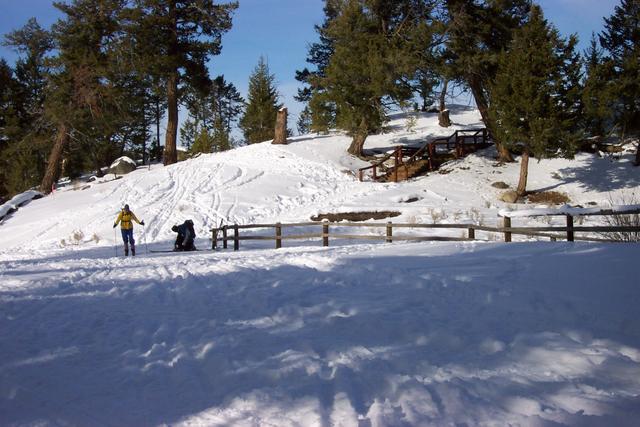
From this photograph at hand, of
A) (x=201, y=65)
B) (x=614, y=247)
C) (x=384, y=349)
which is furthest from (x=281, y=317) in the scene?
(x=201, y=65)

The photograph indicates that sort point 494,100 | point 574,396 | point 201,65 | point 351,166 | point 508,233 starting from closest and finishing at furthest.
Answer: point 574,396, point 508,233, point 494,100, point 351,166, point 201,65

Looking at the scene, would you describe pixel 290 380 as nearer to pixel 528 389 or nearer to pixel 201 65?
pixel 528 389

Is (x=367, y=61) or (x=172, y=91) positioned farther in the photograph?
(x=172, y=91)

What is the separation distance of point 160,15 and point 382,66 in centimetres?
1561

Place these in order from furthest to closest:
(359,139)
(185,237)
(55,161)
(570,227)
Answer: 1. (55,161)
2. (359,139)
3. (185,237)
4. (570,227)

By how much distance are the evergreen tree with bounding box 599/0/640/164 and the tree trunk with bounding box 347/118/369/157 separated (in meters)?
13.3

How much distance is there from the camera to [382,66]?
26750 mm

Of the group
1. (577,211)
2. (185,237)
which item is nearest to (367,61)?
(185,237)

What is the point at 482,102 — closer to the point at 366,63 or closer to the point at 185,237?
the point at 366,63

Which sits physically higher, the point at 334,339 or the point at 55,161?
the point at 55,161

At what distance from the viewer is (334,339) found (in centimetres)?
503

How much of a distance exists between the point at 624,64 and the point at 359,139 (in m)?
14.9

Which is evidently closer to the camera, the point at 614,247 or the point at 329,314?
the point at 329,314

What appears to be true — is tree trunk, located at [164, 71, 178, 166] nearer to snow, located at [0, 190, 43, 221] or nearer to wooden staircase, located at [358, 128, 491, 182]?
snow, located at [0, 190, 43, 221]
